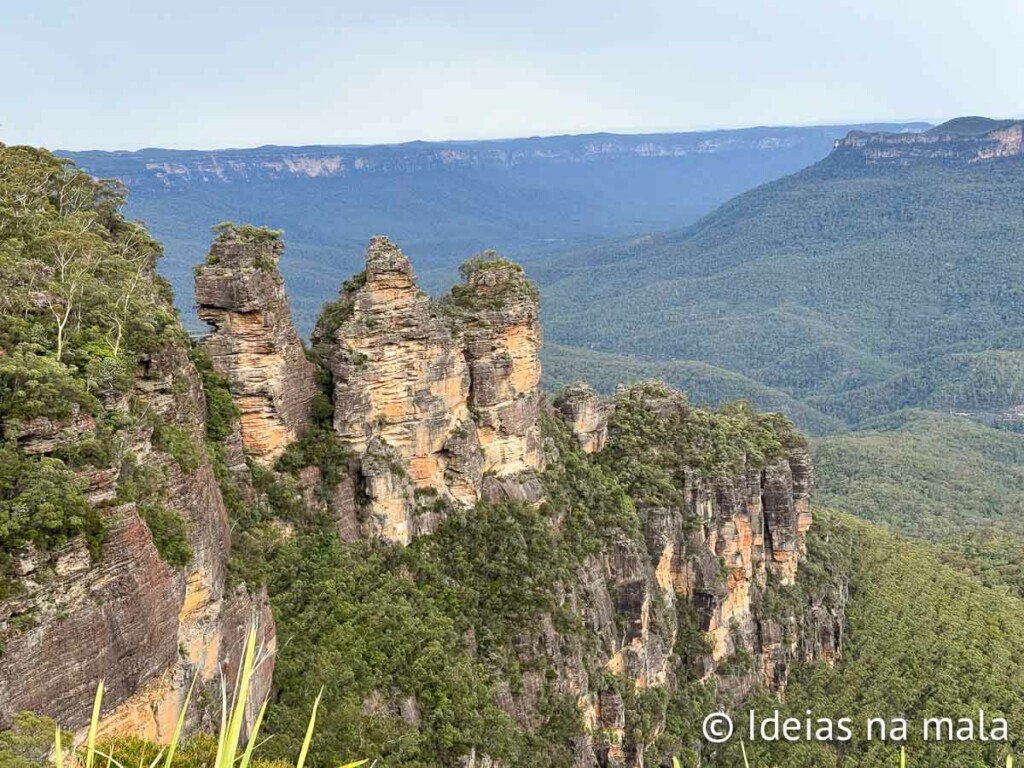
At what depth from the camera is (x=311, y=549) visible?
100 feet

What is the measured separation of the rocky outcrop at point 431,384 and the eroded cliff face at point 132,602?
9.96 m

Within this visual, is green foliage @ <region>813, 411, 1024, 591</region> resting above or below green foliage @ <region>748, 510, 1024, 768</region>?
below

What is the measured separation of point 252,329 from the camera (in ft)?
97.9

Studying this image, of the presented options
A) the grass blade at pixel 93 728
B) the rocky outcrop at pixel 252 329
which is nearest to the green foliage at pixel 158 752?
the grass blade at pixel 93 728

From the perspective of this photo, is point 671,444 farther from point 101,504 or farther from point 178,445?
point 101,504

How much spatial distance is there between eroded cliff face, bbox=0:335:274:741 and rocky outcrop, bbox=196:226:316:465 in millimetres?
6069

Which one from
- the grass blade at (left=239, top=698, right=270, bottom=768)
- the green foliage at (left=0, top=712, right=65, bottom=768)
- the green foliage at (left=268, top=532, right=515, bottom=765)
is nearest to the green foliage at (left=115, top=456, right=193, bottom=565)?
the green foliage at (left=0, top=712, right=65, bottom=768)

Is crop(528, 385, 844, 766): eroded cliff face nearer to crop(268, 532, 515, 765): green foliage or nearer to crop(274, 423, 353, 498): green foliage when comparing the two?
crop(268, 532, 515, 765): green foliage

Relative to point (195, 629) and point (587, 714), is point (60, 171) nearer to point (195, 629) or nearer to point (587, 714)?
point (195, 629)

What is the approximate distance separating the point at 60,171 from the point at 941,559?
6628cm

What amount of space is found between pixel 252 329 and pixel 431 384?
Answer: 802cm

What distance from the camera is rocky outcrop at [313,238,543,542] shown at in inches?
1302

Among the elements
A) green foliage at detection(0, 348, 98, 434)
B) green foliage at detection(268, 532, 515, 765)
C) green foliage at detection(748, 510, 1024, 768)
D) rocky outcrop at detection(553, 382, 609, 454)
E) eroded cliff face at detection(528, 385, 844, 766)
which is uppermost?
green foliage at detection(0, 348, 98, 434)

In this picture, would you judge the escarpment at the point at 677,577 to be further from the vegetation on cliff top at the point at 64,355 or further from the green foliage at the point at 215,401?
the vegetation on cliff top at the point at 64,355
